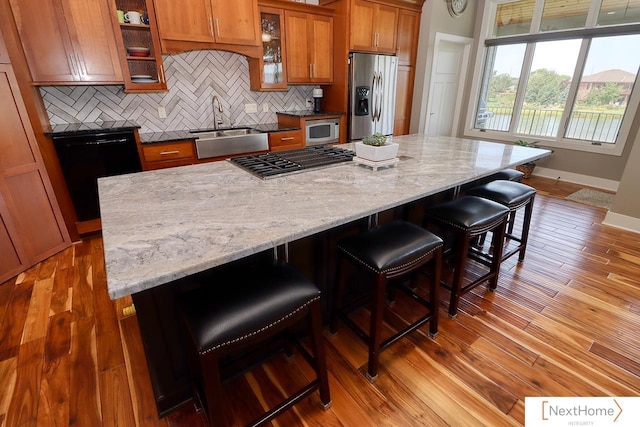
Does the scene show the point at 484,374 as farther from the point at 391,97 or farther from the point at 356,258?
the point at 391,97

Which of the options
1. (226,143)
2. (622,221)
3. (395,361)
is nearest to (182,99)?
(226,143)

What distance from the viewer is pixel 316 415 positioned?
1.36 metres

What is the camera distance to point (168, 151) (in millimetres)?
3074

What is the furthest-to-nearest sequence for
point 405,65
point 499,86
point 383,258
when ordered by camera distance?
point 499,86 → point 405,65 → point 383,258

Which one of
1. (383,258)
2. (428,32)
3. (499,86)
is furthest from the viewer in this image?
(499,86)

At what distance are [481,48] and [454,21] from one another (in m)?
0.75

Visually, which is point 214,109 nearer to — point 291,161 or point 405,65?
point 291,161

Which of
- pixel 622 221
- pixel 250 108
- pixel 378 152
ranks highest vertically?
pixel 250 108

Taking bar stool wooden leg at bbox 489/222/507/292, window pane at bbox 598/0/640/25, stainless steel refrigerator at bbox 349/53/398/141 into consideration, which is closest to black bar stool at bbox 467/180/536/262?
bar stool wooden leg at bbox 489/222/507/292

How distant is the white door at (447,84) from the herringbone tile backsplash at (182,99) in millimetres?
2611

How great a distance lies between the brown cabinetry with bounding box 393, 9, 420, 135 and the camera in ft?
14.7

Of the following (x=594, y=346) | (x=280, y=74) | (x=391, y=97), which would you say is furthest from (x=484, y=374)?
(x=391, y=97)

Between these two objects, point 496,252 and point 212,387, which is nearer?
point 212,387

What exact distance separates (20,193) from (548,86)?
6.61 m
